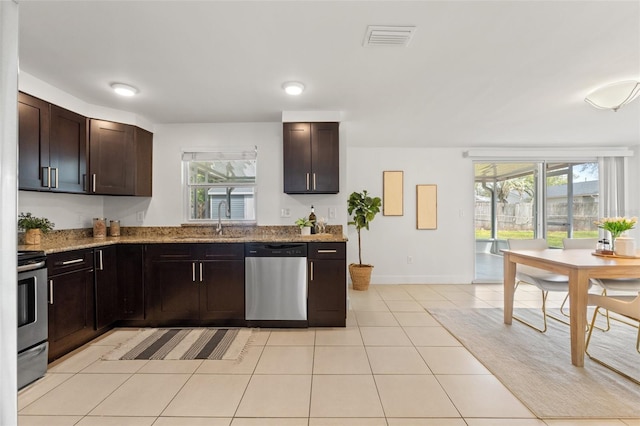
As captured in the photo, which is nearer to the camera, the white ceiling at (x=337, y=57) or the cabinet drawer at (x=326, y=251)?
the white ceiling at (x=337, y=57)

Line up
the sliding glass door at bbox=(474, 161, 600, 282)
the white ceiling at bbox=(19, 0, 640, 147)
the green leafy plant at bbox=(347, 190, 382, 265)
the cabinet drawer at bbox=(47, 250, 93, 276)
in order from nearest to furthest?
the white ceiling at bbox=(19, 0, 640, 147) → the cabinet drawer at bbox=(47, 250, 93, 276) → the green leafy plant at bbox=(347, 190, 382, 265) → the sliding glass door at bbox=(474, 161, 600, 282)

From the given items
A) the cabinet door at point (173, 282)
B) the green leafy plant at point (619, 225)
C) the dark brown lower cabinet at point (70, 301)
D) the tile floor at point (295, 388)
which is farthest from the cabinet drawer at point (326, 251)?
the green leafy plant at point (619, 225)

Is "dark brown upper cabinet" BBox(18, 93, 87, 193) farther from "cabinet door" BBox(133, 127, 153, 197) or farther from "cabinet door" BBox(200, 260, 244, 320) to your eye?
"cabinet door" BBox(200, 260, 244, 320)

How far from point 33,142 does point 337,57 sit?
8.70ft

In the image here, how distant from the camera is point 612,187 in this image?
505cm

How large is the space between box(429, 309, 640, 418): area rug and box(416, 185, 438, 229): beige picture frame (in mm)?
1935

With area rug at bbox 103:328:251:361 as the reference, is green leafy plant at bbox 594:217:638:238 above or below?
above

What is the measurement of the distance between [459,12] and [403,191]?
139 inches

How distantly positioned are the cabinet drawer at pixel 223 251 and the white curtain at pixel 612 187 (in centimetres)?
599

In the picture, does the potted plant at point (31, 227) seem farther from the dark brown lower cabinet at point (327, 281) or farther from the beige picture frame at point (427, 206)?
the beige picture frame at point (427, 206)

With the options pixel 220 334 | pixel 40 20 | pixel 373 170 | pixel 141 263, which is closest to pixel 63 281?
pixel 141 263

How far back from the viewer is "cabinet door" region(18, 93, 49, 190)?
2463 millimetres

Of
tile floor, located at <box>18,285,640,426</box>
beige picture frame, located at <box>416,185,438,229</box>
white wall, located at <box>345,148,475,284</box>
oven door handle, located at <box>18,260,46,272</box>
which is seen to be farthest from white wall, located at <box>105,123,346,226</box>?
beige picture frame, located at <box>416,185,438,229</box>

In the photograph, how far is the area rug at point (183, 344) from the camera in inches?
101
